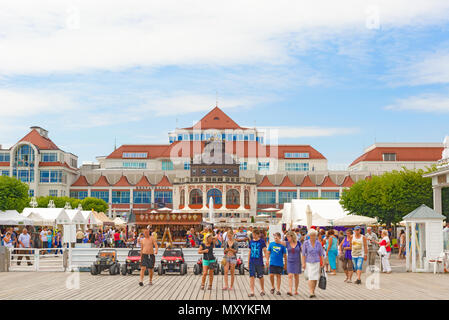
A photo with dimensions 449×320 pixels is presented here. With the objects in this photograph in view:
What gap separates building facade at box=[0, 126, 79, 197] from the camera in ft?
353

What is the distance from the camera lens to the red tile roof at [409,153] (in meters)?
120

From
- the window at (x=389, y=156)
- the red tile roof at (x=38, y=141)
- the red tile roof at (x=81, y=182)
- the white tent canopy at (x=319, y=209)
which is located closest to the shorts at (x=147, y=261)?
the white tent canopy at (x=319, y=209)

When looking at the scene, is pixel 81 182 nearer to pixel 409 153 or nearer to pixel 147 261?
pixel 409 153

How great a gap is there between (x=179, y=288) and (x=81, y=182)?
4001 inches

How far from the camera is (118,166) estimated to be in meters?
130

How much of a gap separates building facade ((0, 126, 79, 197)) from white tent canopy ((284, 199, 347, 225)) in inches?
2939

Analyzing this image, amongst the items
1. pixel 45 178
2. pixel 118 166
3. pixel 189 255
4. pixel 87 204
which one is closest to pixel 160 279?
pixel 189 255

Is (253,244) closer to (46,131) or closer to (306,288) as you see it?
(306,288)

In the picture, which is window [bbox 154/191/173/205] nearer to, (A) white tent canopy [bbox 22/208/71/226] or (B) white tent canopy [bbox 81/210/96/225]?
(B) white tent canopy [bbox 81/210/96/225]

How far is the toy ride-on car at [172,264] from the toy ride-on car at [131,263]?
2.68ft

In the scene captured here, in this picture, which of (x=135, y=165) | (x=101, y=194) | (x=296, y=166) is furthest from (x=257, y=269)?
(x=135, y=165)

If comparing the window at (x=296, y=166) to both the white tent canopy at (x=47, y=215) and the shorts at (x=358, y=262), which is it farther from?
the shorts at (x=358, y=262)

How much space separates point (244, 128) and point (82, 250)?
106m

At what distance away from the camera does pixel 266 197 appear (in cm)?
11450
